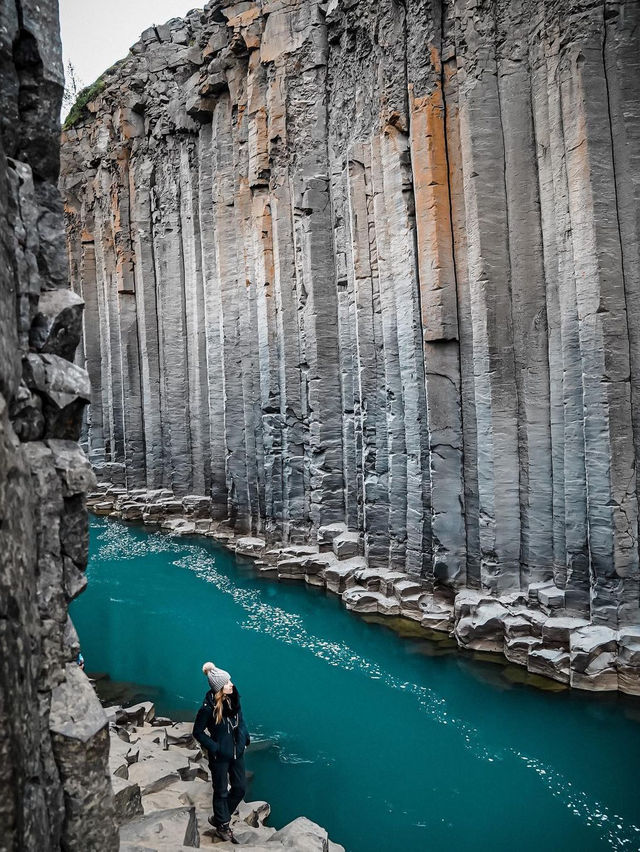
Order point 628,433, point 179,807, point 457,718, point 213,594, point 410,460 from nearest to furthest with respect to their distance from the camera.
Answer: point 179,807, point 457,718, point 628,433, point 410,460, point 213,594

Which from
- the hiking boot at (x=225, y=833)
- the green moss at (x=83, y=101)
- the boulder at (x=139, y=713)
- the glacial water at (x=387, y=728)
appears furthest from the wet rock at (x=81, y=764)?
the green moss at (x=83, y=101)

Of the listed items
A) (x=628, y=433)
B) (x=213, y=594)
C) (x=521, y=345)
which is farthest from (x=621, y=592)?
(x=213, y=594)

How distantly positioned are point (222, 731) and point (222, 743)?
0.09m

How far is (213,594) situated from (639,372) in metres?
9.30

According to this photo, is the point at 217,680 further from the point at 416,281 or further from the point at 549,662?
the point at 416,281

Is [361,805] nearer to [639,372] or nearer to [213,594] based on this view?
Answer: [639,372]

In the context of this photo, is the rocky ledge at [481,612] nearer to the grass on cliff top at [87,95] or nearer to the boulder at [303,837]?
the boulder at [303,837]

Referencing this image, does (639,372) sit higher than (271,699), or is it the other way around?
(639,372)

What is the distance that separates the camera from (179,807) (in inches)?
221

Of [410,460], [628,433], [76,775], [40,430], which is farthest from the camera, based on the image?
[410,460]

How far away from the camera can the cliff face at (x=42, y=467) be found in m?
3.03

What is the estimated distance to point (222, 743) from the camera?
224 inches

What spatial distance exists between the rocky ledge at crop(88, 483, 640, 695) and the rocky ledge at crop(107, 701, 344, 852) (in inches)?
174

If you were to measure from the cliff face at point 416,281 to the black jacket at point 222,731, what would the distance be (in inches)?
217
